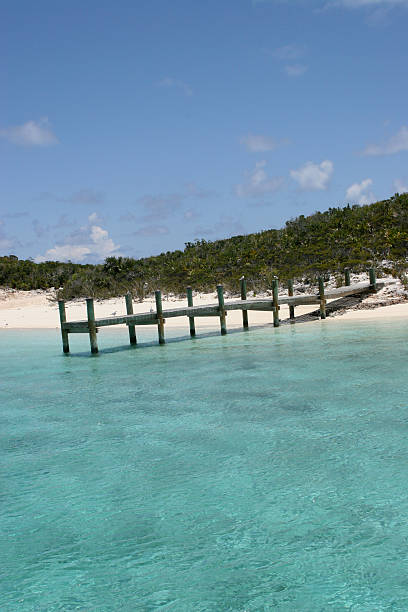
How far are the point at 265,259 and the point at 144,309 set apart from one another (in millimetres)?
10832

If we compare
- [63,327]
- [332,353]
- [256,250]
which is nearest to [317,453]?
[332,353]

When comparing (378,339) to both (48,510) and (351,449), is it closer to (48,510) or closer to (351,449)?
(351,449)

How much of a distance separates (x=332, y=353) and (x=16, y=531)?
1029 cm

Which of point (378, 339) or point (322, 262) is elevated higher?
point (322, 262)

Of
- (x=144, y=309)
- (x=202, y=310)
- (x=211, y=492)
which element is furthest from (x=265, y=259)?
(x=211, y=492)

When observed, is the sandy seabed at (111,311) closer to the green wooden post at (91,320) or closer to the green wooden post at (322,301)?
the green wooden post at (322,301)

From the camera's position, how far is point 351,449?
731 centimetres

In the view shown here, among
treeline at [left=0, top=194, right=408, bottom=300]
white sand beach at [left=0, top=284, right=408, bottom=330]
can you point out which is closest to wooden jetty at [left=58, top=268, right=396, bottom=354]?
white sand beach at [left=0, top=284, right=408, bottom=330]

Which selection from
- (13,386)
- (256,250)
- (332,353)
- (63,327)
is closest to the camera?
(13,386)

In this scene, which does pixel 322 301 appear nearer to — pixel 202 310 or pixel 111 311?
pixel 202 310

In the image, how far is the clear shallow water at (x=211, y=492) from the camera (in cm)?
446

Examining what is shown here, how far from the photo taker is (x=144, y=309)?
97.6ft

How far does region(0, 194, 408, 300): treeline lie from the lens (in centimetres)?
3309

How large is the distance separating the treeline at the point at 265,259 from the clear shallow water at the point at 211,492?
2071 cm
